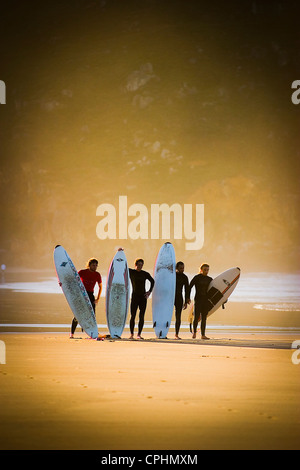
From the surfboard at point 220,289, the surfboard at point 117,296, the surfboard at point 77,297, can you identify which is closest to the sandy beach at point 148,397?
the surfboard at point 77,297

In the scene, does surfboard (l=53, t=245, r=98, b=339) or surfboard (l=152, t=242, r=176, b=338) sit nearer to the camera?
surfboard (l=53, t=245, r=98, b=339)

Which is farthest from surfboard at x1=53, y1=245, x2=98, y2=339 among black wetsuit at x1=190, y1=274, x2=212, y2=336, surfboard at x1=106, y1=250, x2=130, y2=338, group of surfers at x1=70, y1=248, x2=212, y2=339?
black wetsuit at x1=190, y1=274, x2=212, y2=336

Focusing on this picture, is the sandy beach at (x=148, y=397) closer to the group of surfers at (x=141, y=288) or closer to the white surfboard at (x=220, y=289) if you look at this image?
the group of surfers at (x=141, y=288)

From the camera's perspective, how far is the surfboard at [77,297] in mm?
9125

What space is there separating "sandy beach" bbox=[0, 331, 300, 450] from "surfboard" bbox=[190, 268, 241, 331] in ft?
6.64

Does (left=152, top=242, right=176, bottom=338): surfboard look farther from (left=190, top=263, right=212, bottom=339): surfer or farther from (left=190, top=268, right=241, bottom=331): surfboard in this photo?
(left=190, top=268, right=241, bottom=331): surfboard

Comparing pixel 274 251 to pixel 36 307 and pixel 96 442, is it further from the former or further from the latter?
pixel 96 442

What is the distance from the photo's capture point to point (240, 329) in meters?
11.5

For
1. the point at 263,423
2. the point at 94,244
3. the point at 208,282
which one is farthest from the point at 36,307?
the point at 94,244

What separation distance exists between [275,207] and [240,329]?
97.0 ft

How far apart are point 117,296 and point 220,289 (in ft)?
5.36

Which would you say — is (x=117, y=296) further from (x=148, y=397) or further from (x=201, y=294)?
(x=148, y=397)

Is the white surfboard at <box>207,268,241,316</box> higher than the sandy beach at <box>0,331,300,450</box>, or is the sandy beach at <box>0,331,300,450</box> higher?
the white surfboard at <box>207,268,241,316</box>

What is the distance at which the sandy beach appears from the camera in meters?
3.89
